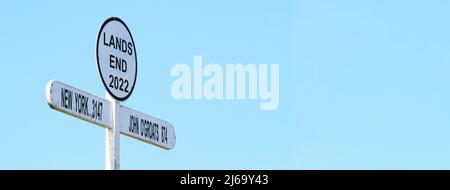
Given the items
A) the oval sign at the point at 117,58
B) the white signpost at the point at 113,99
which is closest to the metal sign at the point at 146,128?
the white signpost at the point at 113,99

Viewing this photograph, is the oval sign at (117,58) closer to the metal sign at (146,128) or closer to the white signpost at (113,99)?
the white signpost at (113,99)

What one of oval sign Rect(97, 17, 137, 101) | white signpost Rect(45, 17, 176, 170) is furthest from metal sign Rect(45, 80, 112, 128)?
oval sign Rect(97, 17, 137, 101)

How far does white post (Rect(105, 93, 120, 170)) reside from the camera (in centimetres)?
934

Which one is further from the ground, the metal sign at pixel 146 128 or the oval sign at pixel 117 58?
the oval sign at pixel 117 58

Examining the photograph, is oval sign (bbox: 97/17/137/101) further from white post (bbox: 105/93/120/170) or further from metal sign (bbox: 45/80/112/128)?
metal sign (bbox: 45/80/112/128)

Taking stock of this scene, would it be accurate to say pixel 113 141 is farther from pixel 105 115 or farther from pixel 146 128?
pixel 146 128

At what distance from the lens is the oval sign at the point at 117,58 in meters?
9.47

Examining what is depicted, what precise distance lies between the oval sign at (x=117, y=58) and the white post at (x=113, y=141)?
0.07 metres

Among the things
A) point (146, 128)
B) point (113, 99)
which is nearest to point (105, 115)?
point (113, 99)

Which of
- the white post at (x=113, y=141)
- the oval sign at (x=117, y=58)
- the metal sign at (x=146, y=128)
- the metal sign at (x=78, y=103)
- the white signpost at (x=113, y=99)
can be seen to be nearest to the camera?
the metal sign at (x=78, y=103)
